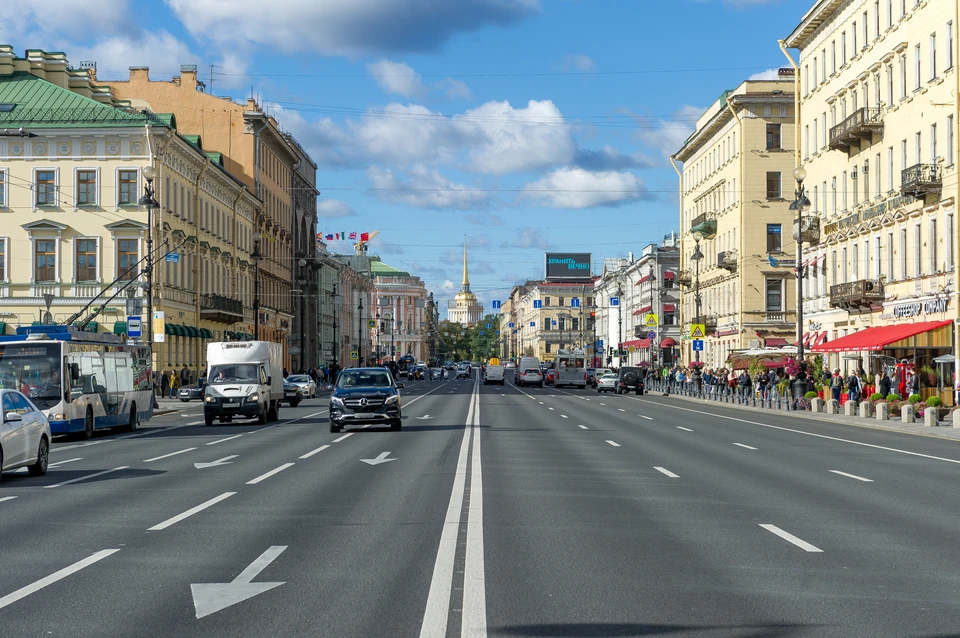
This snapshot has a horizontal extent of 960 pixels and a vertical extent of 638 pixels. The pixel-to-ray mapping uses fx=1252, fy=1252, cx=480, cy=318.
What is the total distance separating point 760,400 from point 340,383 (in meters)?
27.8

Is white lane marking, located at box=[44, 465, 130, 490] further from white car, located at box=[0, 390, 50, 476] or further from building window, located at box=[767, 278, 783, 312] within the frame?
building window, located at box=[767, 278, 783, 312]

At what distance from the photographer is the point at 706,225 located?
9212cm

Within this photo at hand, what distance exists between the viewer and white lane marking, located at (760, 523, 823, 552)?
11.2m

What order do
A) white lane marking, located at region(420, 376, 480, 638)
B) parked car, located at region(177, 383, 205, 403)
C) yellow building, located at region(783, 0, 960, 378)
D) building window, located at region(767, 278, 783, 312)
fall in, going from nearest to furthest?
1. white lane marking, located at region(420, 376, 480, 638)
2. yellow building, located at region(783, 0, 960, 378)
3. parked car, located at region(177, 383, 205, 403)
4. building window, located at region(767, 278, 783, 312)

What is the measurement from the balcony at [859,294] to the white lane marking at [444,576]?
39219 mm

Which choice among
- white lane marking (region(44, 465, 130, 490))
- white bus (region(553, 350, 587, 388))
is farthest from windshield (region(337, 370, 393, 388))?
white bus (region(553, 350, 587, 388))

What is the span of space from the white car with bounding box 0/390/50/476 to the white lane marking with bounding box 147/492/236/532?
4157mm

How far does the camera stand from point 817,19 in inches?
2430

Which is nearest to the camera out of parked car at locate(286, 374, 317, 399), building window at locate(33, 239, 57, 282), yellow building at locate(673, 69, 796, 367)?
building window at locate(33, 239, 57, 282)

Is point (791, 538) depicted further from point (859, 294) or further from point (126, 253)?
point (126, 253)

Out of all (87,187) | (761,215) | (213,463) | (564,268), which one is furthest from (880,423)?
(564,268)

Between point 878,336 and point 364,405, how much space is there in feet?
81.8

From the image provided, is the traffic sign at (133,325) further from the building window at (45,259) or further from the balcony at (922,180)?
the balcony at (922,180)

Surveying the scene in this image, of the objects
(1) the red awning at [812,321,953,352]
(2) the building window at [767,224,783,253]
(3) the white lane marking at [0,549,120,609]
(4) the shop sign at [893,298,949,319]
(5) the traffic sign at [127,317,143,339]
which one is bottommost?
(3) the white lane marking at [0,549,120,609]
